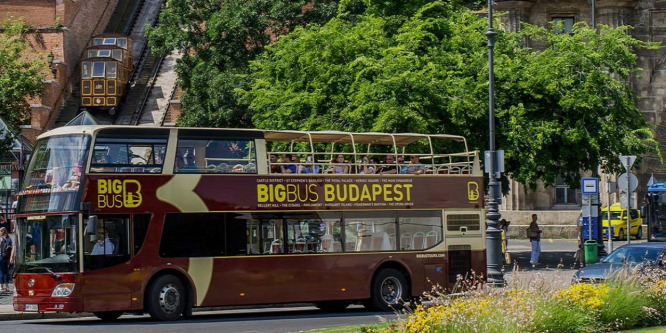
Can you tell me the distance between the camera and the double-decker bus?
2283 centimetres

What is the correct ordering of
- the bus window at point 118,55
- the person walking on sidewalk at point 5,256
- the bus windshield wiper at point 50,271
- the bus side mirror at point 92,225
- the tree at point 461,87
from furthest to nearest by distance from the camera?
the bus window at point 118,55, the tree at point 461,87, the person walking on sidewalk at point 5,256, the bus windshield wiper at point 50,271, the bus side mirror at point 92,225

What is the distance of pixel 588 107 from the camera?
126ft

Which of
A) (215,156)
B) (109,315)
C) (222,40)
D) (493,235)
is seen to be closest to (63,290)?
(109,315)

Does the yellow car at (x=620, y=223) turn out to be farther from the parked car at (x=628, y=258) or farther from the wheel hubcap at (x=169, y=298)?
the wheel hubcap at (x=169, y=298)

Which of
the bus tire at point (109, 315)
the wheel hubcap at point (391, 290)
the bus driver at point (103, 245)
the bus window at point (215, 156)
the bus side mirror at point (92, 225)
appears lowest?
the bus tire at point (109, 315)

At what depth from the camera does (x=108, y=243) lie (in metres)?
23.0

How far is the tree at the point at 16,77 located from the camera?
58.2m

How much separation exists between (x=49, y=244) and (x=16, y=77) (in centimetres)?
3777

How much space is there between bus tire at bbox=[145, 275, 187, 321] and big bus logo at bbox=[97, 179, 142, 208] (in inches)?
65.2

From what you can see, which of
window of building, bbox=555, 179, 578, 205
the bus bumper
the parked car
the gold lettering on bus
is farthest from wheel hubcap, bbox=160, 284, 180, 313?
window of building, bbox=555, 179, 578, 205

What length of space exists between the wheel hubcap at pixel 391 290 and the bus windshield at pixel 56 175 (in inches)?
289

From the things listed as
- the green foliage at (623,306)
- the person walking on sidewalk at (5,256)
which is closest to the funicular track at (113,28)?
the person walking on sidewalk at (5,256)

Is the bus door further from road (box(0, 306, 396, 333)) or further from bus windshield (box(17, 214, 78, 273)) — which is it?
road (box(0, 306, 396, 333))

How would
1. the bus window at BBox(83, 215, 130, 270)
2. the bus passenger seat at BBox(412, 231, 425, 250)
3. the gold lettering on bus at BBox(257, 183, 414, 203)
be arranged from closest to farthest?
1. the bus window at BBox(83, 215, 130, 270)
2. the gold lettering on bus at BBox(257, 183, 414, 203)
3. the bus passenger seat at BBox(412, 231, 425, 250)
